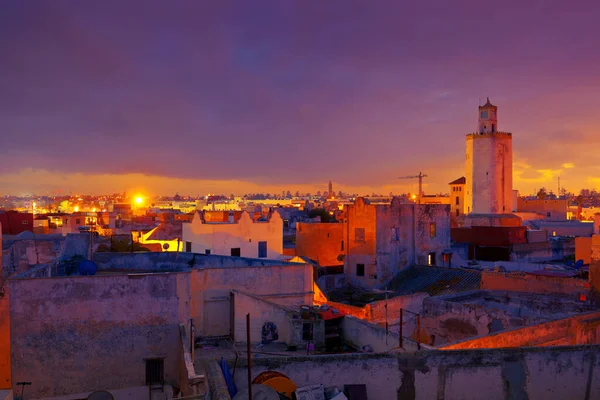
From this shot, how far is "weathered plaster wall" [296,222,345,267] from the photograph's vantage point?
1344 inches

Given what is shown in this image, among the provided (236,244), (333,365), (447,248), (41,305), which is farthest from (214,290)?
(447,248)

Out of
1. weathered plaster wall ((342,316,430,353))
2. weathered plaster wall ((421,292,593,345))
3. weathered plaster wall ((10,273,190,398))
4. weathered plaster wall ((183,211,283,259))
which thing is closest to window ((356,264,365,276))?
weathered plaster wall ((183,211,283,259))

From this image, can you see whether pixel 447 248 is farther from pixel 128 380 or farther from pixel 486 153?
pixel 486 153

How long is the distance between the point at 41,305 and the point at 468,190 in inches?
2480

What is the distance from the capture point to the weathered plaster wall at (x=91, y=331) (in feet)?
40.6

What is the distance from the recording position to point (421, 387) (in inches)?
388

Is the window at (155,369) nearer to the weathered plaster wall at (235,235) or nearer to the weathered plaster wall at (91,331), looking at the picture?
the weathered plaster wall at (91,331)

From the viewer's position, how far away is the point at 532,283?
22203mm

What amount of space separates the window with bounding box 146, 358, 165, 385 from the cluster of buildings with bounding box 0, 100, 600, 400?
36mm

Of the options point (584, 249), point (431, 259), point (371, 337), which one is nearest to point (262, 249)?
point (431, 259)

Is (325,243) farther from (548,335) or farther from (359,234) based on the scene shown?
(548,335)

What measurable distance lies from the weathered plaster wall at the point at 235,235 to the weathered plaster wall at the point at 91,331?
51.8ft

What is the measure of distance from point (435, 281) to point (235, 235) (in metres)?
11.5

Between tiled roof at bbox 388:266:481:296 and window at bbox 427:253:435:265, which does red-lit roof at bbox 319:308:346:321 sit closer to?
tiled roof at bbox 388:266:481:296
